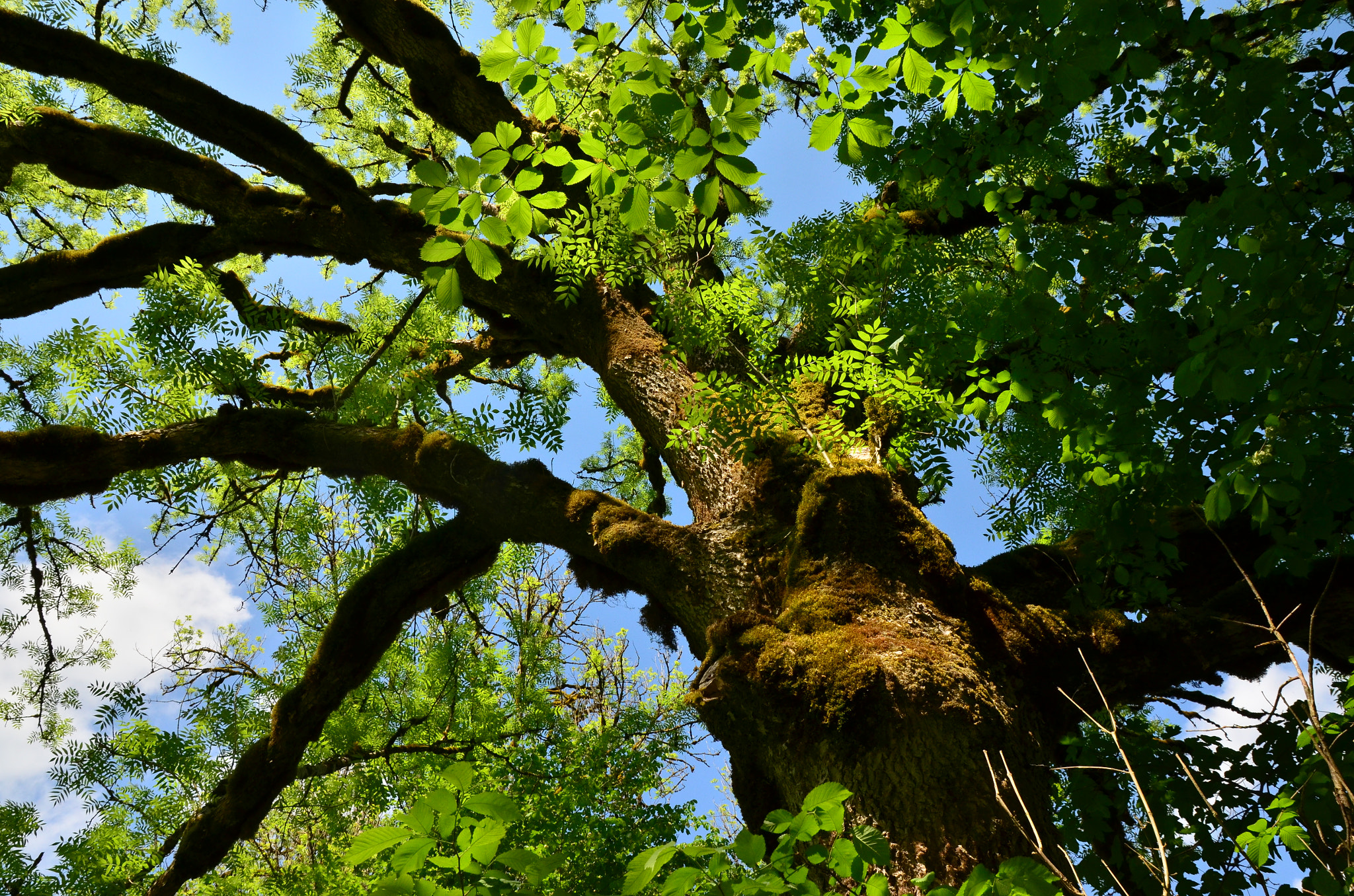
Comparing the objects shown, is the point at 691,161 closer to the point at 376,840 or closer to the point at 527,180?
the point at 527,180

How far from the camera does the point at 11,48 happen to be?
4.83 m

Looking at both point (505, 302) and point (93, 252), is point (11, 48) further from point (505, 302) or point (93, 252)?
point (505, 302)

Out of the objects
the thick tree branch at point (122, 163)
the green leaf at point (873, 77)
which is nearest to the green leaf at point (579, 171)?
the green leaf at point (873, 77)

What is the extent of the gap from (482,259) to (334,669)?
3627 millimetres

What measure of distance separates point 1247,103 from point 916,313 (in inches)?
63.3

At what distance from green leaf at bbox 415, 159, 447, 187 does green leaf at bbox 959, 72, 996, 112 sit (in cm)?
124

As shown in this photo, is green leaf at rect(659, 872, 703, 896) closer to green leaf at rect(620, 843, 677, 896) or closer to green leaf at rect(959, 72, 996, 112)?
green leaf at rect(620, 843, 677, 896)

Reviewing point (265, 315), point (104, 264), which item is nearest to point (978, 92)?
point (265, 315)

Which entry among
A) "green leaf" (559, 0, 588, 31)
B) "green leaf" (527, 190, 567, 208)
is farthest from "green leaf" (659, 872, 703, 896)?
"green leaf" (559, 0, 588, 31)

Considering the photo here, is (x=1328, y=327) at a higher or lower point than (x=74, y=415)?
lower

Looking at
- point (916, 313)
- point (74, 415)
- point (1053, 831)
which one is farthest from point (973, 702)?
point (74, 415)

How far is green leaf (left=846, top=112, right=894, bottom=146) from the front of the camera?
177 cm

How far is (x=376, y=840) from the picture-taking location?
146 centimetres

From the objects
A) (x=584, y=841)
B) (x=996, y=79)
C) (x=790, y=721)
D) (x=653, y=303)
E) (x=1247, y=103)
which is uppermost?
(x=653, y=303)
